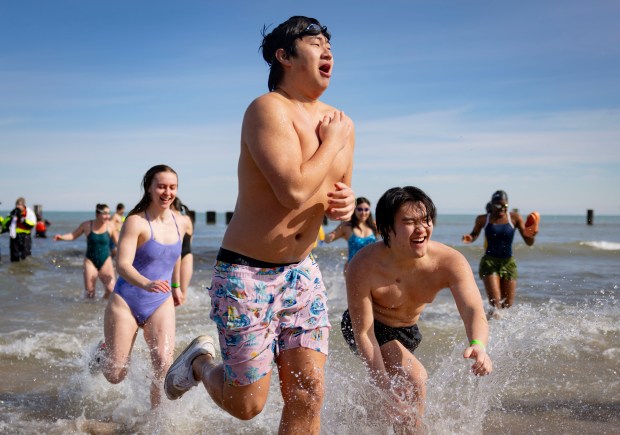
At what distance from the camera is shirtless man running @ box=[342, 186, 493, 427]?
3.79 metres

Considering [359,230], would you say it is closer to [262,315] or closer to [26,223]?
[262,315]

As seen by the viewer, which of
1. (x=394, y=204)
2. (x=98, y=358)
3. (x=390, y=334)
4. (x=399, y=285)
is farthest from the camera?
(x=98, y=358)

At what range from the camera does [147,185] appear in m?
5.22

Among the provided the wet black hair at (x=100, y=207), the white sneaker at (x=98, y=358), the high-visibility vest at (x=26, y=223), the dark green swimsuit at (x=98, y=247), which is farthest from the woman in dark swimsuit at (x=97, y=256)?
the high-visibility vest at (x=26, y=223)

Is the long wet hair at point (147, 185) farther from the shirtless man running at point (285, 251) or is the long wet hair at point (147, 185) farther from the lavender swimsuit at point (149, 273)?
the shirtless man running at point (285, 251)

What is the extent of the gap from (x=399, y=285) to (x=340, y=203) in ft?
3.47

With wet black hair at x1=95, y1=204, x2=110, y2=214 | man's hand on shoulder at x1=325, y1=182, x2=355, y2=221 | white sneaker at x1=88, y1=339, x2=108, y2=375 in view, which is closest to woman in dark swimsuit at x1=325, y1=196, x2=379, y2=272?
wet black hair at x1=95, y1=204, x2=110, y2=214

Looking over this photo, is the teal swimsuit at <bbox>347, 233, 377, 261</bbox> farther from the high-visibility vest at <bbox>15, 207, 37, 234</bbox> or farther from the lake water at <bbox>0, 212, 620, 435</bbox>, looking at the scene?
the high-visibility vest at <bbox>15, 207, 37, 234</bbox>

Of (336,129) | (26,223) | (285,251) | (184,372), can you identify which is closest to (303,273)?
(285,251)

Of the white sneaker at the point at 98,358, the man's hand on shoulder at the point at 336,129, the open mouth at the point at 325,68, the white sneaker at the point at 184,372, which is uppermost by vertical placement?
the open mouth at the point at 325,68

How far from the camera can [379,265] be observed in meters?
3.95

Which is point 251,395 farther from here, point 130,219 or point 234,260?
point 130,219

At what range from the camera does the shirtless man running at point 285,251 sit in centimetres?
309

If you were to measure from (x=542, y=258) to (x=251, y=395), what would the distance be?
2097 cm
